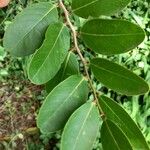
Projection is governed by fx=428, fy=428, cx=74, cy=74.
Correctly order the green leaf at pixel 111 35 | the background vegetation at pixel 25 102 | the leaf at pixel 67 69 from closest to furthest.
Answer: the green leaf at pixel 111 35
the leaf at pixel 67 69
the background vegetation at pixel 25 102

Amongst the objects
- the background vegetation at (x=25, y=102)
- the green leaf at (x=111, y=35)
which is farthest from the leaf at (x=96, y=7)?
the background vegetation at (x=25, y=102)

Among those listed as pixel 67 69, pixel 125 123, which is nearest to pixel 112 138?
pixel 125 123

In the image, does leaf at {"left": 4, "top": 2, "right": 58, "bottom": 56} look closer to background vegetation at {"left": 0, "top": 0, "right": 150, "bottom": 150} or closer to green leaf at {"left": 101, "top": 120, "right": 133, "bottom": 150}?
green leaf at {"left": 101, "top": 120, "right": 133, "bottom": 150}

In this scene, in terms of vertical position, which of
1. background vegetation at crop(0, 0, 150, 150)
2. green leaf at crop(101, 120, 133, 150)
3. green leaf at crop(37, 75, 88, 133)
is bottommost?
background vegetation at crop(0, 0, 150, 150)

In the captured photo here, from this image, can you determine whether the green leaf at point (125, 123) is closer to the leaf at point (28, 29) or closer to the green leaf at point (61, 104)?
the green leaf at point (61, 104)

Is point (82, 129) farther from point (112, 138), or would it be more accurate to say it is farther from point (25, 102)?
point (25, 102)

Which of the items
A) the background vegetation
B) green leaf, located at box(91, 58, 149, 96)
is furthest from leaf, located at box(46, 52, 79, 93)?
the background vegetation

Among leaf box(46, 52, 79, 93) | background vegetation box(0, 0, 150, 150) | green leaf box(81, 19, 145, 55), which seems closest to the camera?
green leaf box(81, 19, 145, 55)
